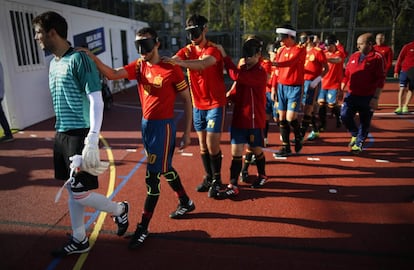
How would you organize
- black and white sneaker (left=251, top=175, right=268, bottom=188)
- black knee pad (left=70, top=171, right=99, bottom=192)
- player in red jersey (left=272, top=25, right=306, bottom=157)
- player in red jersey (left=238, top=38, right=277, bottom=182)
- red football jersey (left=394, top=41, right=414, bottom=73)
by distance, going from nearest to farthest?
black knee pad (left=70, top=171, right=99, bottom=192)
black and white sneaker (left=251, top=175, right=268, bottom=188)
player in red jersey (left=238, top=38, right=277, bottom=182)
player in red jersey (left=272, top=25, right=306, bottom=157)
red football jersey (left=394, top=41, right=414, bottom=73)

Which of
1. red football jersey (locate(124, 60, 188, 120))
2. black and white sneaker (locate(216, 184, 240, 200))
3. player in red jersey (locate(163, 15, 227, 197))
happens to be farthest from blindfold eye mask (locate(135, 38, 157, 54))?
black and white sneaker (locate(216, 184, 240, 200))

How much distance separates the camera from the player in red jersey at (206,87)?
12.2ft

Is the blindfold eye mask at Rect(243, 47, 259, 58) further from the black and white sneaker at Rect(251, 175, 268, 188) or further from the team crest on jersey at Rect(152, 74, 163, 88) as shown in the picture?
the black and white sneaker at Rect(251, 175, 268, 188)

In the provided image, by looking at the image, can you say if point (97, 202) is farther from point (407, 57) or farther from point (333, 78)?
point (407, 57)

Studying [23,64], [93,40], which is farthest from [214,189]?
[93,40]

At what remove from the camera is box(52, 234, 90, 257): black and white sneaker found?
9.91 ft

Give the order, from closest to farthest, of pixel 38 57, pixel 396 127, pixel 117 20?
pixel 396 127 → pixel 38 57 → pixel 117 20

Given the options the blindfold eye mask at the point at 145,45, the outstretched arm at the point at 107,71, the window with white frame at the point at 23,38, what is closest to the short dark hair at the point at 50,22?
the outstretched arm at the point at 107,71

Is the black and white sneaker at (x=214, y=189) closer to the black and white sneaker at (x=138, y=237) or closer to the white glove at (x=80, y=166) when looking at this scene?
the black and white sneaker at (x=138, y=237)

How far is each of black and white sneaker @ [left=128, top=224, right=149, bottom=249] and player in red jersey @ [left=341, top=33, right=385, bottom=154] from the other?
4530 mm

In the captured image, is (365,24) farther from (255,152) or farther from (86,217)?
(86,217)

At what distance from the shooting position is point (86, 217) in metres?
3.75

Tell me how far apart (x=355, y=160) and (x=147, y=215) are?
4193mm

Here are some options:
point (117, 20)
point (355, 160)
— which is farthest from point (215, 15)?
point (355, 160)
